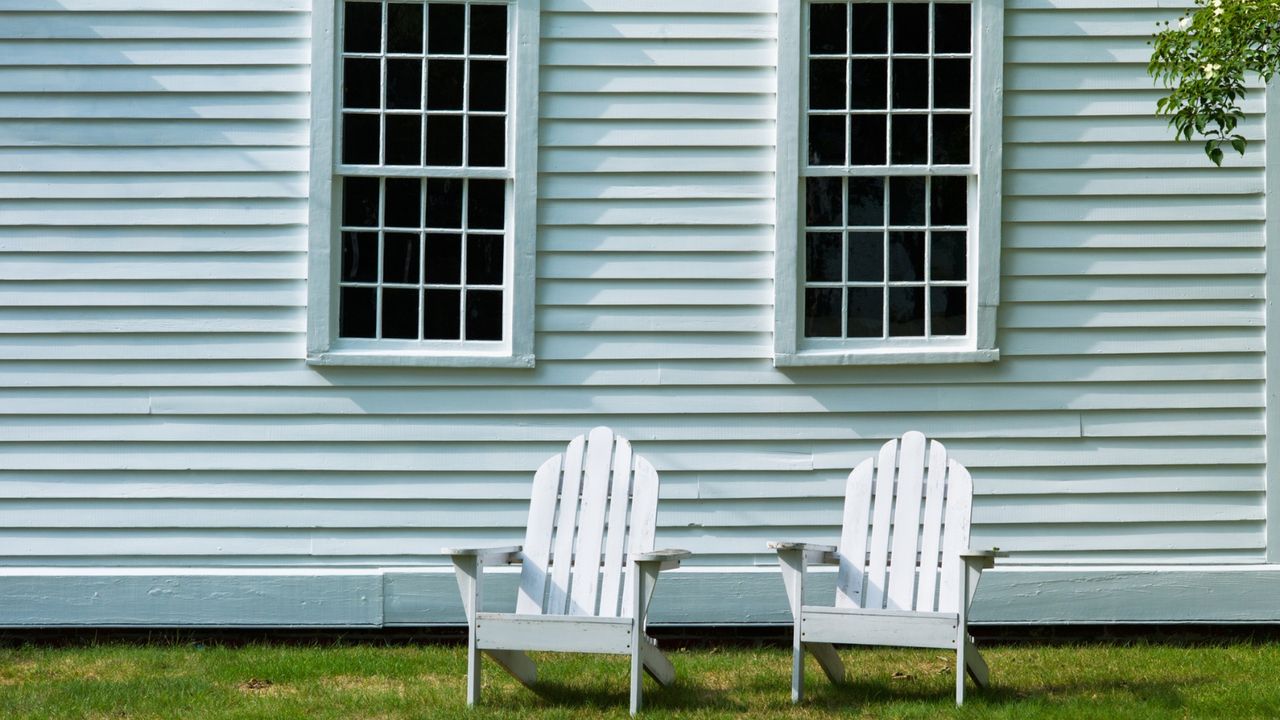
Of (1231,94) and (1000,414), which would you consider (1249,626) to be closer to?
(1000,414)

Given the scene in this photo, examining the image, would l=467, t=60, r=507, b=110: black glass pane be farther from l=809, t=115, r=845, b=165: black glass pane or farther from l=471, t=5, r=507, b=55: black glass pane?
l=809, t=115, r=845, b=165: black glass pane

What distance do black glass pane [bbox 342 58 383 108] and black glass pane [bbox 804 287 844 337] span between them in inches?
87.4

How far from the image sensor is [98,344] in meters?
6.49

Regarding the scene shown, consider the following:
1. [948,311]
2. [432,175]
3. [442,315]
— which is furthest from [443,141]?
[948,311]

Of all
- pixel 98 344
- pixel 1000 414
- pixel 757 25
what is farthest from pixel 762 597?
pixel 98 344

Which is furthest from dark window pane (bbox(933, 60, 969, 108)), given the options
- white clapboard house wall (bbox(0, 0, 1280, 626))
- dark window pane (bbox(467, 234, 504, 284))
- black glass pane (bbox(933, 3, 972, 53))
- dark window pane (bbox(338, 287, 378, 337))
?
dark window pane (bbox(338, 287, 378, 337))

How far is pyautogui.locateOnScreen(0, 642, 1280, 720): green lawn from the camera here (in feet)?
17.0

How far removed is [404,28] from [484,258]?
1.12 metres

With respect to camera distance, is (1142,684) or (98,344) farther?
(98,344)

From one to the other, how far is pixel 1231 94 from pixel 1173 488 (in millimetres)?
2336

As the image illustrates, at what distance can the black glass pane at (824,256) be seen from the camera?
6637mm

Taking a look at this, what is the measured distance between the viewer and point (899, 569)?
5484 mm

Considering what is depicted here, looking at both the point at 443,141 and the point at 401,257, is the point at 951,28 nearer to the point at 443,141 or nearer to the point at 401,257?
the point at 443,141

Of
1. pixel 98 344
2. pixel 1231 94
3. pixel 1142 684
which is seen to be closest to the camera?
pixel 1231 94
